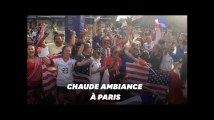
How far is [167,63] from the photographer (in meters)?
→ 5.77

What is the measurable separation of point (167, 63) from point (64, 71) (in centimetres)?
149

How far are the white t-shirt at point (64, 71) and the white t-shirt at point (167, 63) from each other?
1.28 metres

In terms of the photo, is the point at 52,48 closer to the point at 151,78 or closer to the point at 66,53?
the point at 66,53

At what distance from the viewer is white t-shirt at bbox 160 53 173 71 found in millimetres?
5762

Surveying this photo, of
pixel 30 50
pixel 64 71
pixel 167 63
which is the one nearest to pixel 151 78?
pixel 167 63

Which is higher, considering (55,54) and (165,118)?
(55,54)

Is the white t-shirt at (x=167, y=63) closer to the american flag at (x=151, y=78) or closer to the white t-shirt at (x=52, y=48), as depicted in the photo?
the american flag at (x=151, y=78)

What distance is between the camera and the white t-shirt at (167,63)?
5.76 m

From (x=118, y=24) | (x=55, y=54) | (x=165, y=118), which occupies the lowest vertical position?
(x=165, y=118)

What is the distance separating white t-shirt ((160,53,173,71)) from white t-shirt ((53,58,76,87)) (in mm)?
1279
